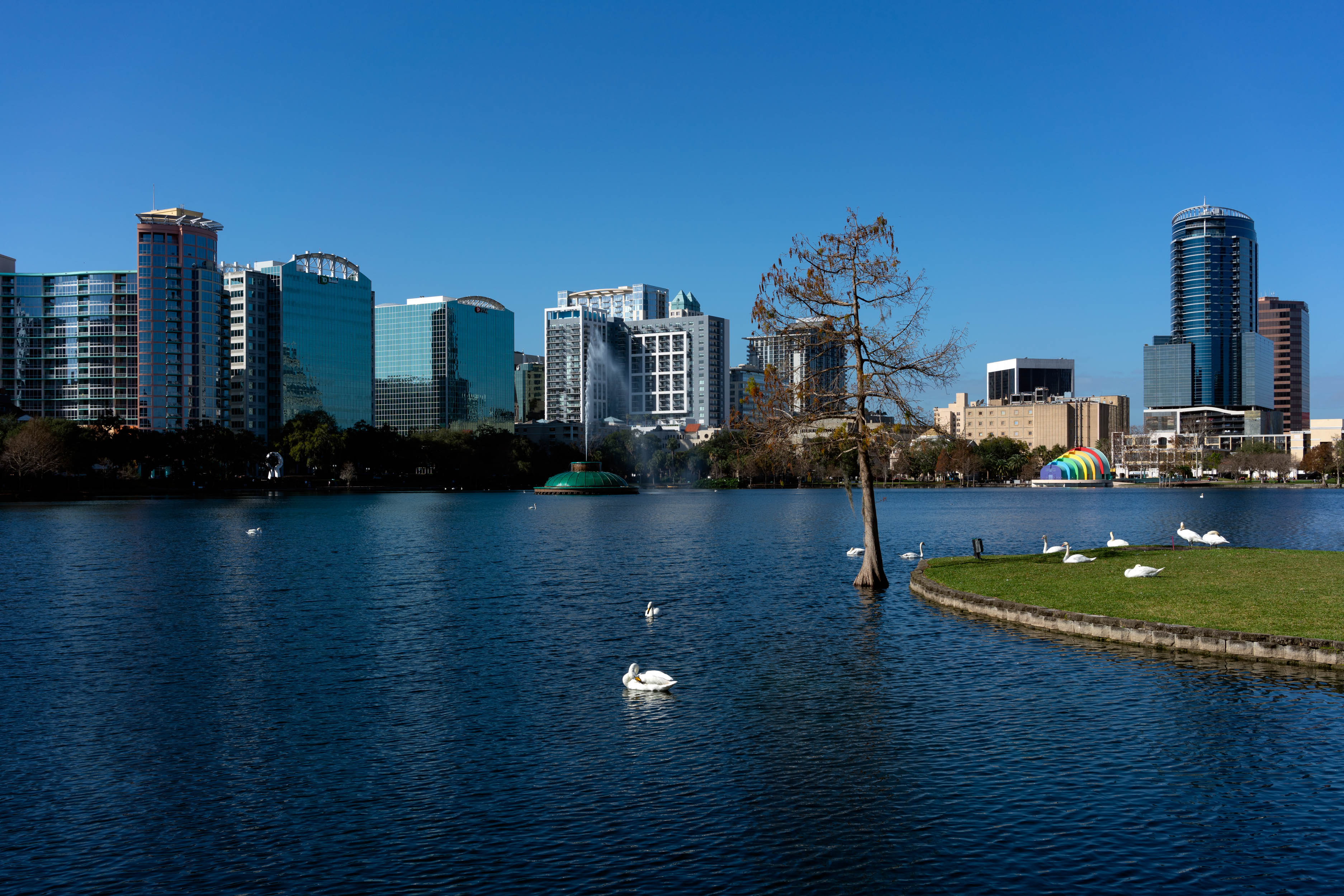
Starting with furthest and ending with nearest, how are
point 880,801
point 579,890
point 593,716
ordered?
point 593,716
point 880,801
point 579,890

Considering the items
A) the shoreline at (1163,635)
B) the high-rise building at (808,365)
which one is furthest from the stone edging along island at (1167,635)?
the high-rise building at (808,365)

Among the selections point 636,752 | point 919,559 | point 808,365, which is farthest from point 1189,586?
point 636,752

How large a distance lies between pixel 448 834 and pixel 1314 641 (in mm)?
22232

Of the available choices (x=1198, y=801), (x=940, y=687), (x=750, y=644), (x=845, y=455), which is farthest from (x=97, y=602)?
(x=1198, y=801)

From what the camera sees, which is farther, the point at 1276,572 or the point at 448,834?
the point at 1276,572

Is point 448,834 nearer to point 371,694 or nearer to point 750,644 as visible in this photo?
point 371,694

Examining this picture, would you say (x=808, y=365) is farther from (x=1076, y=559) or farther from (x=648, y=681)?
(x=648, y=681)

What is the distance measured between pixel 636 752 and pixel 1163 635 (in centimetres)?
1686

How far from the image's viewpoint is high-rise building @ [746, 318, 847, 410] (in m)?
40.9

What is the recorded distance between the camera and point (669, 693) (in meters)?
25.0

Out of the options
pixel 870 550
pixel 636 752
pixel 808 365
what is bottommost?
pixel 636 752

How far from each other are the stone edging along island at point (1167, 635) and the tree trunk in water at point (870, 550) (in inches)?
287

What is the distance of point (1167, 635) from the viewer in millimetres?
28312

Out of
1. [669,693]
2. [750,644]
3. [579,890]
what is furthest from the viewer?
[750,644]
